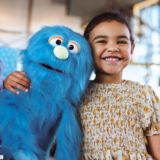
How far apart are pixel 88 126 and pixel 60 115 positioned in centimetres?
12

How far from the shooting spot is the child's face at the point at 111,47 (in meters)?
0.60

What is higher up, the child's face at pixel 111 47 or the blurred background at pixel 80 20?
the blurred background at pixel 80 20

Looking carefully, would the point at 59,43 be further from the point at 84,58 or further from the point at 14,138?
the point at 14,138

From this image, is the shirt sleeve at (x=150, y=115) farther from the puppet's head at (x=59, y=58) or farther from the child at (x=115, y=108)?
the puppet's head at (x=59, y=58)

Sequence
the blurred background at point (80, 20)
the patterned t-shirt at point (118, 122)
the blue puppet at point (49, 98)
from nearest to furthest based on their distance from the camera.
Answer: the blue puppet at point (49, 98)
the patterned t-shirt at point (118, 122)
the blurred background at point (80, 20)

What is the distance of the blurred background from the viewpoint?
2.14 metres

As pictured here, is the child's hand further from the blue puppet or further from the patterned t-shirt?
the patterned t-shirt

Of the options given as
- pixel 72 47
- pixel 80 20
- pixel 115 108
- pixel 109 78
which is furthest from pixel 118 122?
pixel 80 20

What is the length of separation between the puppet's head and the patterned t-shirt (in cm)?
11

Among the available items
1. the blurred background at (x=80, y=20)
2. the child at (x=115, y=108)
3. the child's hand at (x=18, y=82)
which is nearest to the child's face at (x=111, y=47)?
the child at (x=115, y=108)

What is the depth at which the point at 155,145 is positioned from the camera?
1.95 feet

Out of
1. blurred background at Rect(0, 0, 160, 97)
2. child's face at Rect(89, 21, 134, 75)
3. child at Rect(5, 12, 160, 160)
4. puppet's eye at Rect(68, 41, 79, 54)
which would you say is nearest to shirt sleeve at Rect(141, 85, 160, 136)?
child at Rect(5, 12, 160, 160)

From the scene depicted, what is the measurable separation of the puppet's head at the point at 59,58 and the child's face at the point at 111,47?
0.25 ft

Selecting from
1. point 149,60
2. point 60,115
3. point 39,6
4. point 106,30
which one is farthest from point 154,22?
point 60,115
